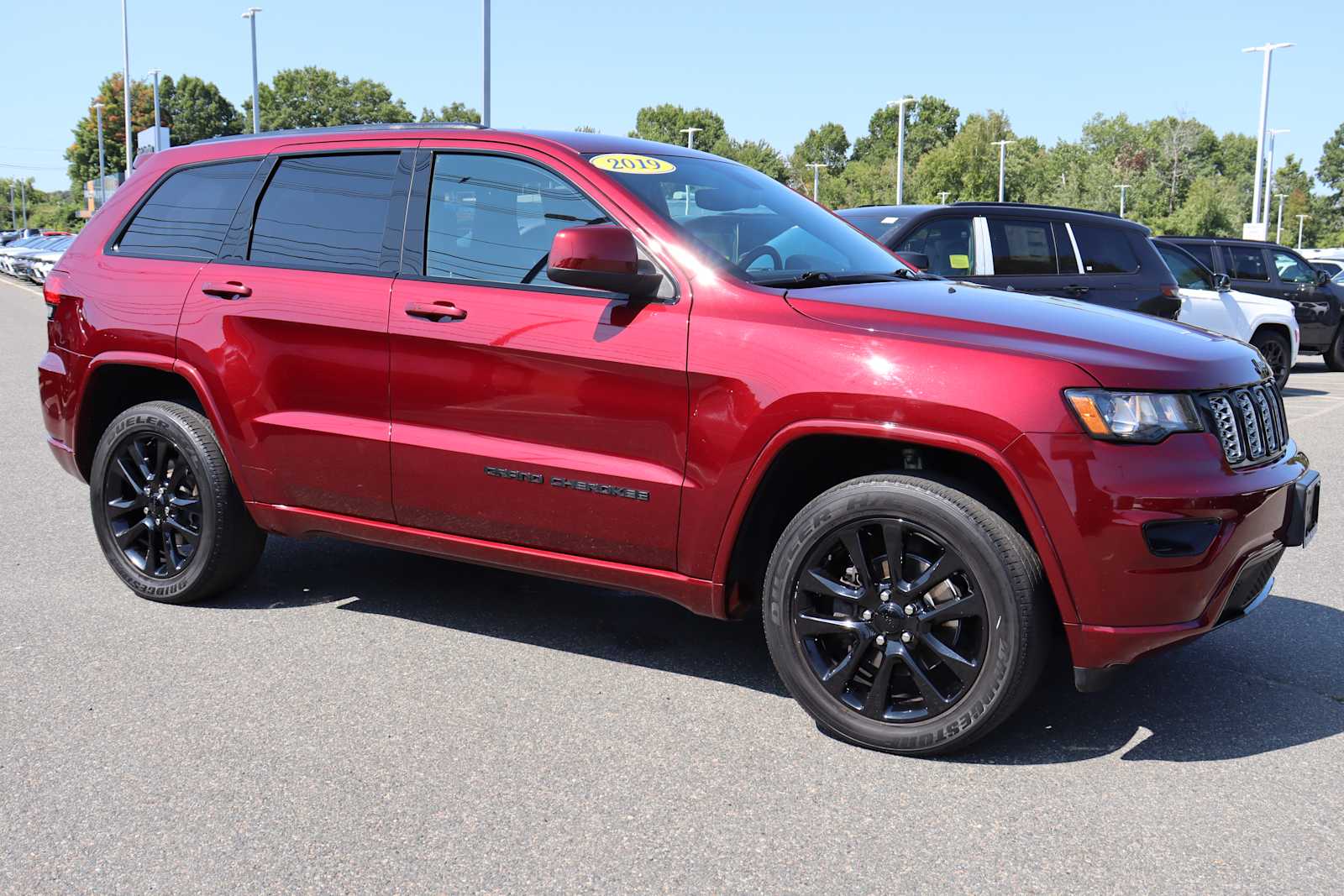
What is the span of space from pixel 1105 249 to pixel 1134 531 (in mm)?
7749

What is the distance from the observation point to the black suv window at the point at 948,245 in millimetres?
9516

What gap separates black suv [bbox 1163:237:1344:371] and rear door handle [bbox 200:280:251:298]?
13511 mm

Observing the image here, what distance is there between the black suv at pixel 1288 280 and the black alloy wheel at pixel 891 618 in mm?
13532

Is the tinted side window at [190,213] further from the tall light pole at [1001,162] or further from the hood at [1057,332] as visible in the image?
the tall light pole at [1001,162]

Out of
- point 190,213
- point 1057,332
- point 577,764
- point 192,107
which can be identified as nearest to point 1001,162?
point 192,107

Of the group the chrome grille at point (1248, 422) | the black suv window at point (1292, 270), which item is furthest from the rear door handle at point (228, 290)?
the black suv window at point (1292, 270)

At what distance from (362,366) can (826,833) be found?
7.46 ft

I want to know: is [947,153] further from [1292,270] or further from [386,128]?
[386,128]

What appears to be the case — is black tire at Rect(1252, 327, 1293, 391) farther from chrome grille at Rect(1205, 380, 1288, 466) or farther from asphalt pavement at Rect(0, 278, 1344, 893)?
chrome grille at Rect(1205, 380, 1288, 466)

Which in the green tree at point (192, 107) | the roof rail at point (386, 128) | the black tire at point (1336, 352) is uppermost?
the green tree at point (192, 107)

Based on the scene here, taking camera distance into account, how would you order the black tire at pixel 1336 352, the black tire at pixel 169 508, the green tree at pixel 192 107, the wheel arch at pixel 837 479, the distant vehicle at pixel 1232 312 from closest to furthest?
the wheel arch at pixel 837 479 < the black tire at pixel 169 508 < the distant vehicle at pixel 1232 312 < the black tire at pixel 1336 352 < the green tree at pixel 192 107

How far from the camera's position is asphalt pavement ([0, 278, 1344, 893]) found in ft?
9.76

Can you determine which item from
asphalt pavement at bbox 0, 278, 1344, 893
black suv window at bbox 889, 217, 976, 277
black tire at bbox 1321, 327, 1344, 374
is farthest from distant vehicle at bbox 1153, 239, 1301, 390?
asphalt pavement at bbox 0, 278, 1344, 893

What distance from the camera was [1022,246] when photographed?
32.5 feet
